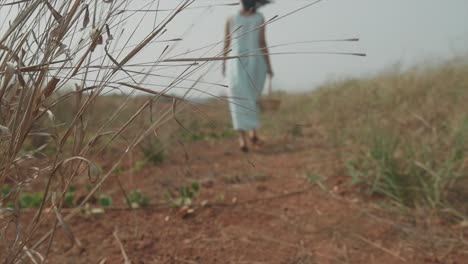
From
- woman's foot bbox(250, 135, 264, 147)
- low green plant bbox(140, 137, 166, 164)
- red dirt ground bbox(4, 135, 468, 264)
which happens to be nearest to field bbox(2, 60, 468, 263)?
red dirt ground bbox(4, 135, 468, 264)

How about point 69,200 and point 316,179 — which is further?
point 316,179

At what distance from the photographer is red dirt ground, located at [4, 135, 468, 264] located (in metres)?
1.49

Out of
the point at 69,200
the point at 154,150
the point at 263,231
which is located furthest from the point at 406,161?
the point at 154,150

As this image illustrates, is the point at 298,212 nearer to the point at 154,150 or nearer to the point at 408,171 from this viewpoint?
the point at 408,171

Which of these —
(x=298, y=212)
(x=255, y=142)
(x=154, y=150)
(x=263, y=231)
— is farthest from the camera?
(x=255, y=142)

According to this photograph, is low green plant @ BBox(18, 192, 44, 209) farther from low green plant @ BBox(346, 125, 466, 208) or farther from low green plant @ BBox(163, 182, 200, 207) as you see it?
low green plant @ BBox(346, 125, 466, 208)

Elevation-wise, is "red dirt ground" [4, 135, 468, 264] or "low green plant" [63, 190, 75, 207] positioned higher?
"low green plant" [63, 190, 75, 207]

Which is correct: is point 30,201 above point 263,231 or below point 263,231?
above

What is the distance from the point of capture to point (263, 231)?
171cm

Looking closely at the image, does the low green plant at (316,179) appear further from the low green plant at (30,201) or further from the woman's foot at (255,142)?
the woman's foot at (255,142)

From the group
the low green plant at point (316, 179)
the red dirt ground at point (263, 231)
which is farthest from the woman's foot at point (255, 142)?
the low green plant at point (316, 179)

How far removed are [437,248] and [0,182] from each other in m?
1.29

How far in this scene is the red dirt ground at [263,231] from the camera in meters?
1.49

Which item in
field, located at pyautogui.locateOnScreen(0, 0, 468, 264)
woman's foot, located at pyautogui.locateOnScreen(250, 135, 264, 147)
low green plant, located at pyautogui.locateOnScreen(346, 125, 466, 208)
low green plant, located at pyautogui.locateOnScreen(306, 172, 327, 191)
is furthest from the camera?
woman's foot, located at pyautogui.locateOnScreen(250, 135, 264, 147)
